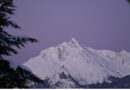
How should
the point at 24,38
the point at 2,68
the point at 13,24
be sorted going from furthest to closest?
the point at 13,24 < the point at 24,38 < the point at 2,68

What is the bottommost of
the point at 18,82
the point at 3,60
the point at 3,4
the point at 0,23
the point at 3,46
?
the point at 18,82

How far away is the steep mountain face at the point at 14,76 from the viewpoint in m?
8.88

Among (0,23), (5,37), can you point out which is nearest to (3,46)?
(5,37)

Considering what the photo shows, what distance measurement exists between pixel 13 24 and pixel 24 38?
1195 millimetres

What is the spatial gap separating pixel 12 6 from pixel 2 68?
3.29 meters

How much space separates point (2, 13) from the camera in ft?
35.1

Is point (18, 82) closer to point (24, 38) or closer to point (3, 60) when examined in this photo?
point (3, 60)

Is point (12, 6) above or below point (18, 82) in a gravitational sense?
above

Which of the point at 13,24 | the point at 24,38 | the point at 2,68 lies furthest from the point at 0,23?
the point at 2,68

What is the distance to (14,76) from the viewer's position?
30.2ft

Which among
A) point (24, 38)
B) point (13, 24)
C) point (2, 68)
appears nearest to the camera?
point (2, 68)

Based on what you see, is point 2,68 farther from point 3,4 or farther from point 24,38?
point 3,4

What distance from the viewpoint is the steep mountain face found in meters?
8.88

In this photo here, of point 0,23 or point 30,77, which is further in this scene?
point 0,23
